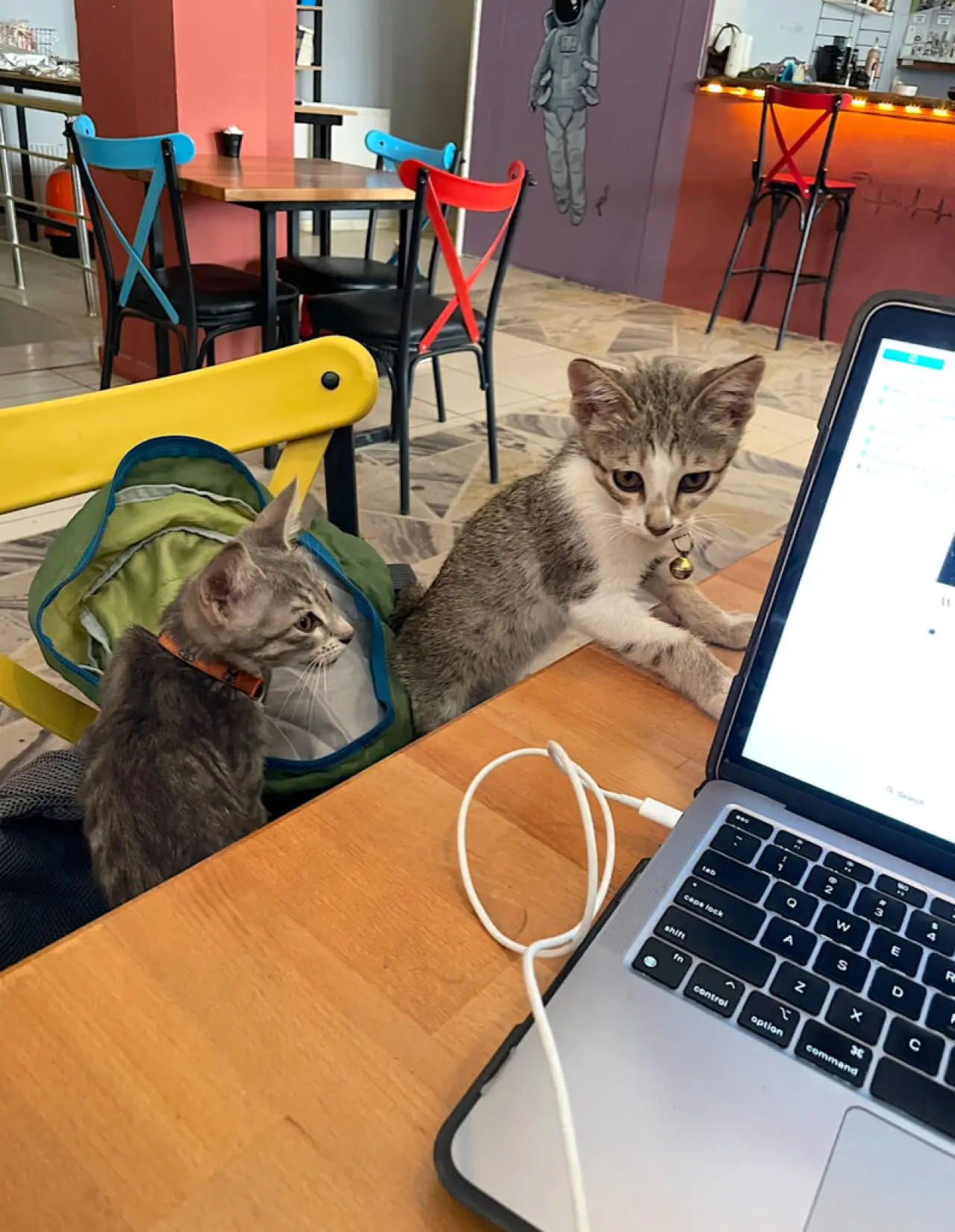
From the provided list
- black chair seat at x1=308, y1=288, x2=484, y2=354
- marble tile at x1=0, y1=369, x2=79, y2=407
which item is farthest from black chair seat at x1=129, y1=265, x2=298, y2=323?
marble tile at x1=0, y1=369, x2=79, y2=407

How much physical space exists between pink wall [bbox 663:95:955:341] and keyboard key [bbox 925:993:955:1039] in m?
4.73

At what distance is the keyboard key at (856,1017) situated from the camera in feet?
1.48

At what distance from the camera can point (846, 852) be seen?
0.54 metres

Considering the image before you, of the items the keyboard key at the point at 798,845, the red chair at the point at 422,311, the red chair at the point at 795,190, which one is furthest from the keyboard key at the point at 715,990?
the red chair at the point at 795,190

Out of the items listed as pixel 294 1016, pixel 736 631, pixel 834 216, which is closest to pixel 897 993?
pixel 294 1016

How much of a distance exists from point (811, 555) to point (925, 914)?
217 millimetres

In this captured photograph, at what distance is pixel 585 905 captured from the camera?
56cm

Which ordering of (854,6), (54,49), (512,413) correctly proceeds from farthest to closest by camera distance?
1. (854,6)
2. (54,49)
3. (512,413)

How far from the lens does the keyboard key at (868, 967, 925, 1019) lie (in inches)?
18.1

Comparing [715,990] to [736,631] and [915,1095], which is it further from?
[736,631]

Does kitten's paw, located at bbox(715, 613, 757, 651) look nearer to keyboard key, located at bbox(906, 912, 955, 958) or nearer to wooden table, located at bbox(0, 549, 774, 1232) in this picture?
wooden table, located at bbox(0, 549, 774, 1232)

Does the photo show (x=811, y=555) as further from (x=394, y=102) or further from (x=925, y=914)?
(x=394, y=102)

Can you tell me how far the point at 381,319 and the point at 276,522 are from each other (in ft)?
5.68

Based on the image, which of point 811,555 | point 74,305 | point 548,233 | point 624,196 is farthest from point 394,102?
point 811,555
